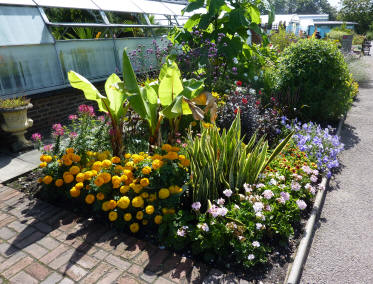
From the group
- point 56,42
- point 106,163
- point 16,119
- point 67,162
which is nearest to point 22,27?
point 56,42

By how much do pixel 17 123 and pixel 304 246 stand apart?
4.73m

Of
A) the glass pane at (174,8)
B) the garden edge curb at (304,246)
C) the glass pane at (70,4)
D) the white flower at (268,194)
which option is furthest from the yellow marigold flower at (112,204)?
the glass pane at (174,8)

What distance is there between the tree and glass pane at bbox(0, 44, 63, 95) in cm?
5185

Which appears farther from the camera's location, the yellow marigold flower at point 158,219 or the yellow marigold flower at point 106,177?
the yellow marigold flower at point 106,177

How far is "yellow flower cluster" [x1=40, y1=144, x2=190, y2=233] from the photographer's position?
9.55 feet

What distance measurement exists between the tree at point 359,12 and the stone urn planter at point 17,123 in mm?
53051

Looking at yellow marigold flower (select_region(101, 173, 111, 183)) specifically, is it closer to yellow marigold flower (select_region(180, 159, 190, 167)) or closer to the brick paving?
the brick paving

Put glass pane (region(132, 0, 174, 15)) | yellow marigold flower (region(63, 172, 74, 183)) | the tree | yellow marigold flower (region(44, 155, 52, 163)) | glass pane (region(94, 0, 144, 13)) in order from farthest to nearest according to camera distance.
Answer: the tree, glass pane (region(132, 0, 174, 15)), glass pane (region(94, 0, 144, 13)), yellow marigold flower (region(44, 155, 52, 163)), yellow marigold flower (region(63, 172, 74, 183))

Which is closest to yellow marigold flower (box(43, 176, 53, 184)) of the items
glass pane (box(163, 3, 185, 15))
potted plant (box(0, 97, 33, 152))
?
potted plant (box(0, 97, 33, 152))

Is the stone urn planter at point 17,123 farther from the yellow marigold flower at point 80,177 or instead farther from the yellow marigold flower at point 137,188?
the yellow marigold flower at point 137,188

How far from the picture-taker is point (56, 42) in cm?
602

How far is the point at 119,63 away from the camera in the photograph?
7.59 meters

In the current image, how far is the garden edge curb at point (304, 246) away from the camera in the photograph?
255 cm

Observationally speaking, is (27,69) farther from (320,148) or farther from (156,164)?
(320,148)
